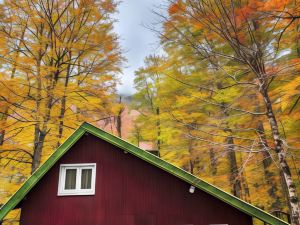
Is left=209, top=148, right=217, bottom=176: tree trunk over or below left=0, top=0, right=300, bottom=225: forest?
below

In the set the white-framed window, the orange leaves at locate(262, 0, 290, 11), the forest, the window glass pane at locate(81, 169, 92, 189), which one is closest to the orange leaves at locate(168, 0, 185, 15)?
the forest

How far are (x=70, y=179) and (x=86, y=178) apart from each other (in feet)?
1.63

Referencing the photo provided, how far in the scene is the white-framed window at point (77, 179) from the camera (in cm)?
762

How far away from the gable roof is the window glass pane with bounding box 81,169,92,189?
911mm

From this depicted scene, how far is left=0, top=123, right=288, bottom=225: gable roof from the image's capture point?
677cm

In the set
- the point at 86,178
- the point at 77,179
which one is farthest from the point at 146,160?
the point at 77,179

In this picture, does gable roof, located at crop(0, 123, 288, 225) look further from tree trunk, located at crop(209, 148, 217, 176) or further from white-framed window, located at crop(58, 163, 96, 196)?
tree trunk, located at crop(209, 148, 217, 176)

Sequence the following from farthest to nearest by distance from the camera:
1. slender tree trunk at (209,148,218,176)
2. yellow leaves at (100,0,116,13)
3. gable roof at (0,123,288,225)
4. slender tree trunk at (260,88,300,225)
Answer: yellow leaves at (100,0,116,13), slender tree trunk at (209,148,218,176), gable roof at (0,123,288,225), slender tree trunk at (260,88,300,225)

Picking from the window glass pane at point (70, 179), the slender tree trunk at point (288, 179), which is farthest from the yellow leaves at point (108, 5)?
the slender tree trunk at point (288, 179)

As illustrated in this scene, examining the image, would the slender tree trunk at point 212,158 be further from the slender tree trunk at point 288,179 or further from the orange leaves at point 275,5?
the orange leaves at point 275,5

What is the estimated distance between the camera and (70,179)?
7859mm

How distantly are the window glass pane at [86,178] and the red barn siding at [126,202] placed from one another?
267 millimetres

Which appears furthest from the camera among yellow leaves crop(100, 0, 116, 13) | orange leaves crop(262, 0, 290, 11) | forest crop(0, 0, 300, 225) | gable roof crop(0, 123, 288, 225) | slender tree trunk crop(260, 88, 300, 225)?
yellow leaves crop(100, 0, 116, 13)

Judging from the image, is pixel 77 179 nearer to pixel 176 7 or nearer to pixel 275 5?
pixel 176 7
